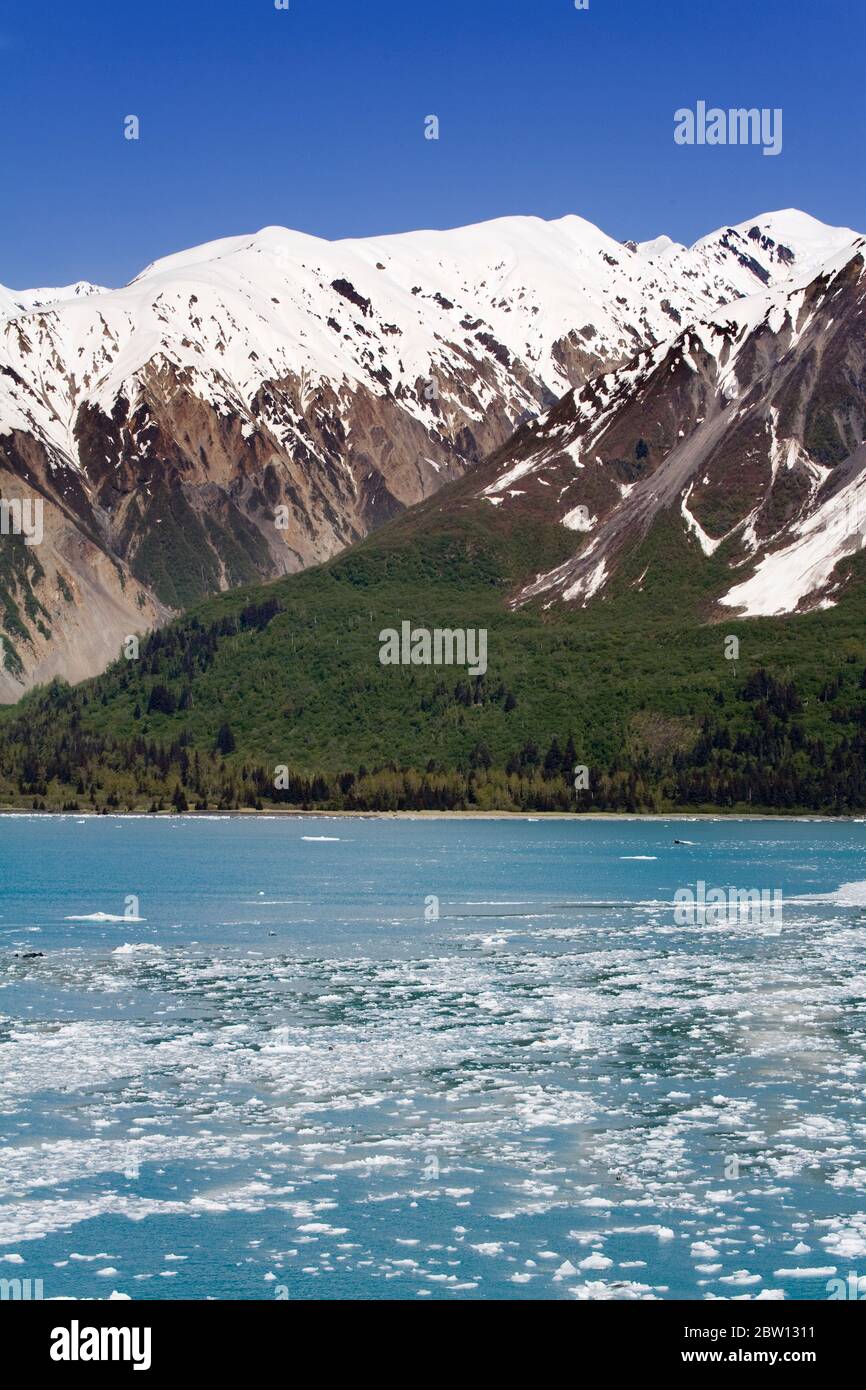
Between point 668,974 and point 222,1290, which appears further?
point 668,974

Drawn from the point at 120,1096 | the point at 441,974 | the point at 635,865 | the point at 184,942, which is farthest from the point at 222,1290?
the point at 635,865

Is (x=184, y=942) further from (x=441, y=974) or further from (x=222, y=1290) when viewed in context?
(x=222, y=1290)

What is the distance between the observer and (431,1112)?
176 feet

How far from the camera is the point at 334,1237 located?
41.8 meters

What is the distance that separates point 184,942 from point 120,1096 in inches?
1695

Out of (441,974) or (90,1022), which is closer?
(90,1022)

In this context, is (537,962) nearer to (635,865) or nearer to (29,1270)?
(29,1270)

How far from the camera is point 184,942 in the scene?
321 feet

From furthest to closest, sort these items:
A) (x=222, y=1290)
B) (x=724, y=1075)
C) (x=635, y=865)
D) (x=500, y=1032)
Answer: (x=635, y=865)
(x=500, y=1032)
(x=724, y=1075)
(x=222, y=1290)

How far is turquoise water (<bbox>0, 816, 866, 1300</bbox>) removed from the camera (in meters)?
40.4

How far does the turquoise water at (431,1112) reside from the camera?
4038 cm

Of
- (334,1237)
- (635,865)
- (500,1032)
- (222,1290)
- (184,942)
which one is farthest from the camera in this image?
(635,865)
